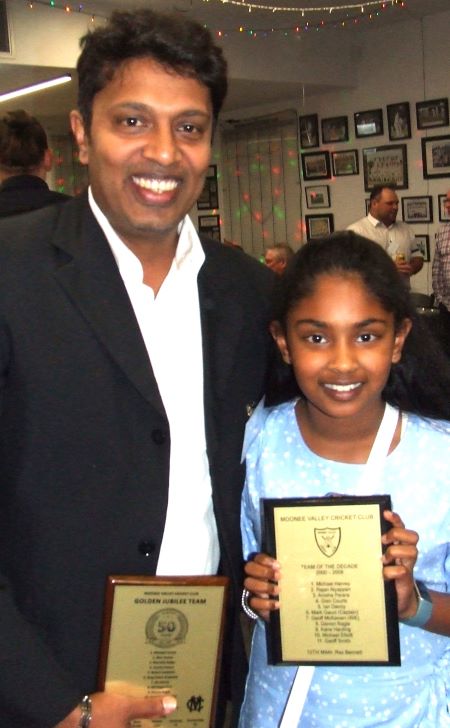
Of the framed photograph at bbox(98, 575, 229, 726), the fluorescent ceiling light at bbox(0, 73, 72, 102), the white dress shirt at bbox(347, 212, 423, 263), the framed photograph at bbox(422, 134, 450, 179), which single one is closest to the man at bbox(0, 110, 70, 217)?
the framed photograph at bbox(98, 575, 229, 726)

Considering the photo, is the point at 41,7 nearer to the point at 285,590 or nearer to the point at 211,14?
the point at 211,14

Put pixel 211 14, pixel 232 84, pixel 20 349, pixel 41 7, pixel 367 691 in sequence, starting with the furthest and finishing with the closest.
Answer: pixel 232 84 < pixel 211 14 < pixel 41 7 < pixel 367 691 < pixel 20 349

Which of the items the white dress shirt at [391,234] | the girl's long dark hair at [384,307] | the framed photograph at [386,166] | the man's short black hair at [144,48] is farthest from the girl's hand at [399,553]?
the framed photograph at [386,166]

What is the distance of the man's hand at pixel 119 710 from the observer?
54.3 inches

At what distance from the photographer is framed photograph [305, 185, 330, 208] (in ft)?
32.4

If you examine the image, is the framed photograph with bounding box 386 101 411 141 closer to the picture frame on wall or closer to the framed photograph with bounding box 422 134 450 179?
the framed photograph with bounding box 422 134 450 179

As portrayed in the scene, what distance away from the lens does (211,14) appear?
7367mm

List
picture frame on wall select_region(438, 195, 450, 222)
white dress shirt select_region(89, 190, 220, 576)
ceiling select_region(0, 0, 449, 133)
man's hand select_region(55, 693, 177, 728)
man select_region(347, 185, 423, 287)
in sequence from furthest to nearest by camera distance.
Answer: picture frame on wall select_region(438, 195, 450, 222) → man select_region(347, 185, 423, 287) → ceiling select_region(0, 0, 449, 133) → white dress shirt select_region(89, 190, 220, 576) → man's hand select_region(55, 693, 177, 728)

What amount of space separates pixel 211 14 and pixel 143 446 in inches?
263

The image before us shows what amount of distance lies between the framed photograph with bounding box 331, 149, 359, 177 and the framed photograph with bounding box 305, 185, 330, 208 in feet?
0.76

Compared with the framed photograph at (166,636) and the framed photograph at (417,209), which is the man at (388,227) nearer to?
the framed photograph at (417,209)

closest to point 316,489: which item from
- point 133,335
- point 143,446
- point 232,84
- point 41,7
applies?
point 143,446

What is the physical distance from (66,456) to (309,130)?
8.95 m

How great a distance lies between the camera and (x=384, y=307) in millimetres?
1633
